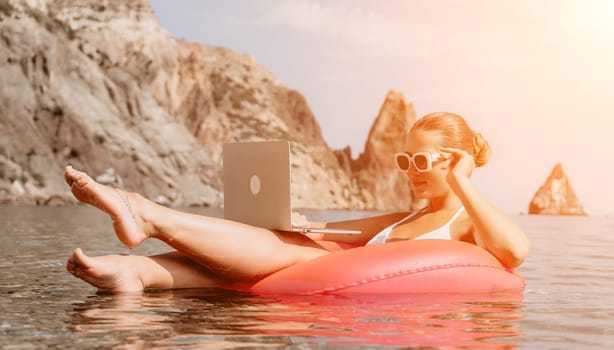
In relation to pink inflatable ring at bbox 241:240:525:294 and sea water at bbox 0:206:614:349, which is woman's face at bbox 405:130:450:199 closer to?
pink inflatable ring at bbox 241:240:525:294

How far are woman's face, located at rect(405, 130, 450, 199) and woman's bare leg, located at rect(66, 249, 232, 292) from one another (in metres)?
1.51

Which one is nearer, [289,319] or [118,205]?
[289,319]

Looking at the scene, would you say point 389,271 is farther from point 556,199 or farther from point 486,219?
point 556,199

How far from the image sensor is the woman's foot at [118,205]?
477cm

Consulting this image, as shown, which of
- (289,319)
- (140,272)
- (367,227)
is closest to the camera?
(289,319)

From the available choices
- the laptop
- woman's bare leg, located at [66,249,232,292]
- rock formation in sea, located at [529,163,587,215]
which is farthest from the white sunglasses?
rock formation in sea, located at [529,163,587,215]

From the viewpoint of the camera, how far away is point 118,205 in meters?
4.79

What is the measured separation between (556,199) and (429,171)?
13962 centimetres

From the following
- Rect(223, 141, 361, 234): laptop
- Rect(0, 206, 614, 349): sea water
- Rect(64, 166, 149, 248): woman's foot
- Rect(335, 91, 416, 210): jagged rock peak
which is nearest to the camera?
Rect(0, 206, 614, 349): sea water

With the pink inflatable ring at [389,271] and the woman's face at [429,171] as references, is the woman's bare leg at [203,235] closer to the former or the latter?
the pink inflatable ring at [389,271]

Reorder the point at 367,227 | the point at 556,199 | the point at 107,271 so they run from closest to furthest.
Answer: the point at 107,271, the point at 367,227, the point at 556,199

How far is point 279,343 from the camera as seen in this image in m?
3.69

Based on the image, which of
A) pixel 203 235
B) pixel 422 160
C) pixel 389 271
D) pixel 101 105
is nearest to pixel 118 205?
pixel 203 235

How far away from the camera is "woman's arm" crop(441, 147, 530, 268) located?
5250 mm
